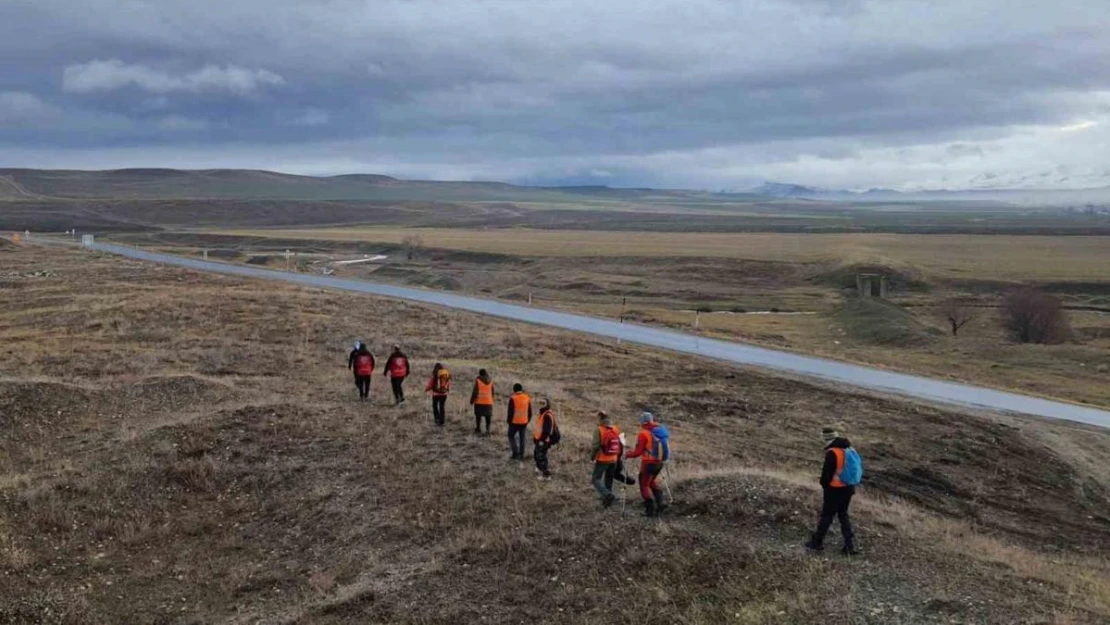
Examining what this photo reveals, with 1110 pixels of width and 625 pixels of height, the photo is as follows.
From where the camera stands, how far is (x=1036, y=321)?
55500mm

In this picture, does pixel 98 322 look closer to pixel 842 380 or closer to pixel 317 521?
pixel 317 521

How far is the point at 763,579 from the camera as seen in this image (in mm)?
11773

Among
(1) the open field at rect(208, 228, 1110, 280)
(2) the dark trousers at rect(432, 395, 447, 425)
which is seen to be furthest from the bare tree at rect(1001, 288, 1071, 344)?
(2) the dark trousers at rect(432, 395, 447, 425)

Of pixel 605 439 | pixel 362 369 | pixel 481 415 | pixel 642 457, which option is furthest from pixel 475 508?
pixel 362 369

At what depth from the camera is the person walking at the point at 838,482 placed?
1202 cm

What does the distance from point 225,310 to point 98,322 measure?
5292 mm

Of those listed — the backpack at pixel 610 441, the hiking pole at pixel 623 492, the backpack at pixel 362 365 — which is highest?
the backpack at pixel 610 441

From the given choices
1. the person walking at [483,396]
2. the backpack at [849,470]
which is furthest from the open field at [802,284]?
the backpack at [849,470]

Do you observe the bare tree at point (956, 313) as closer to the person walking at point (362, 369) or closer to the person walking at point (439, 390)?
the person walking at point (362, 369)

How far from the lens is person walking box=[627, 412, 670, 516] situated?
515 inches

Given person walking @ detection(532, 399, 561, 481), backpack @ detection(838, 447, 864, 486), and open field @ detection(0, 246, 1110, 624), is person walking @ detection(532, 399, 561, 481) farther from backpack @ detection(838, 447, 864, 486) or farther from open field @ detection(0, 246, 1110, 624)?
backpack @ detection(838, 447, 864, 486)

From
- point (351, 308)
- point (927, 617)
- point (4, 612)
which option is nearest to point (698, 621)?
point (927, 617)

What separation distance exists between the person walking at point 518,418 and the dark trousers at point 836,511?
19.6 feet

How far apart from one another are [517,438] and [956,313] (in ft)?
168
